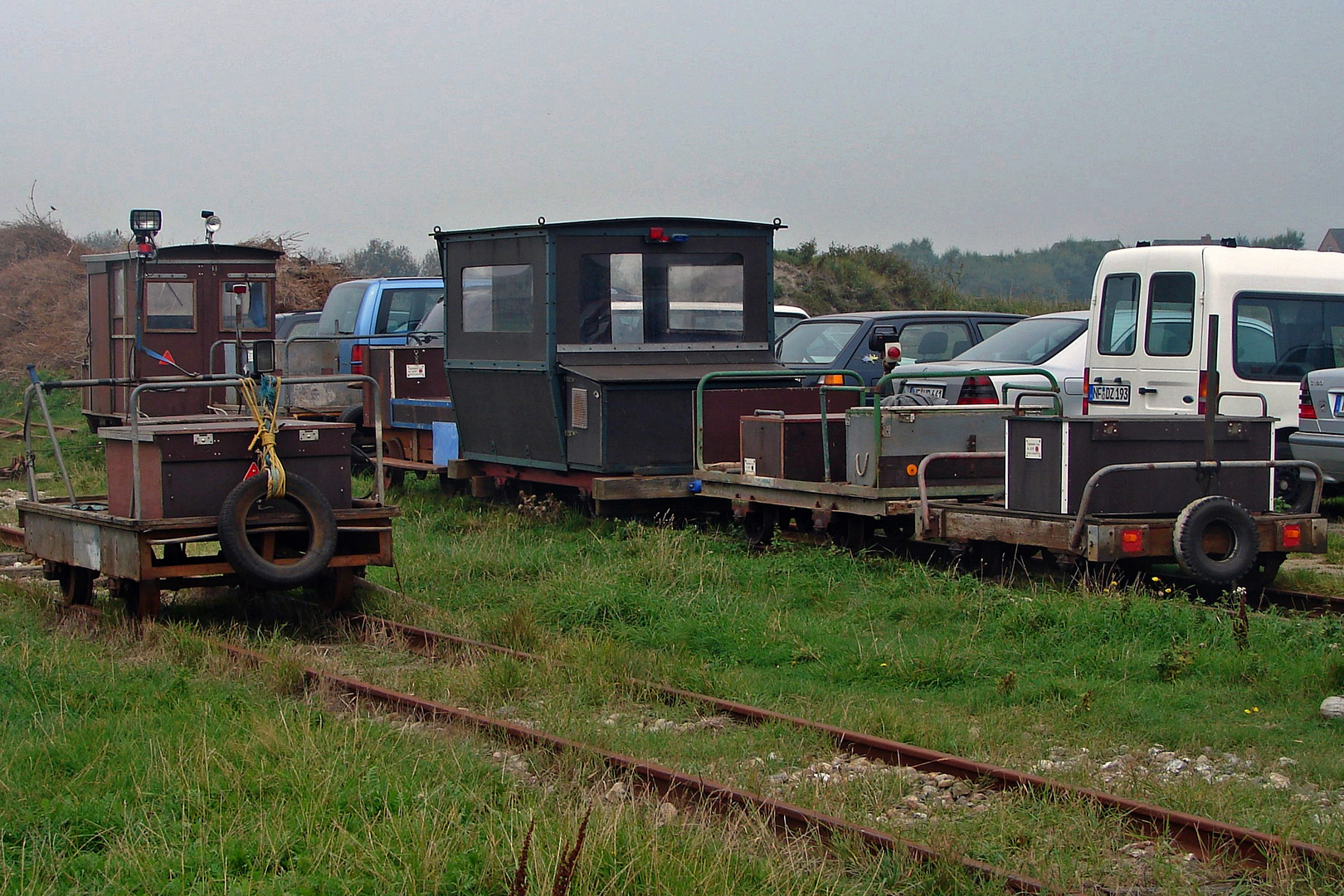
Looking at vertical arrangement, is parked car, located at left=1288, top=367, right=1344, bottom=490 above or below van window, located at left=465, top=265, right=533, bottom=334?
below

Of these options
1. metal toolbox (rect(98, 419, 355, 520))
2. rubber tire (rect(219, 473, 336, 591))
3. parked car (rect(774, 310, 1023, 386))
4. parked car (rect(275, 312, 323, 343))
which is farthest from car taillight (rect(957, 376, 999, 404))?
parked car (rect(275, 312, 323, 343))

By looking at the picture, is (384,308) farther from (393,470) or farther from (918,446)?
(918,446)

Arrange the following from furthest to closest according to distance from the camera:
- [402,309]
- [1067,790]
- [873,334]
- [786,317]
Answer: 1. [786,317]
2. [402,309]
3. [873,334]
4. [1067,790]

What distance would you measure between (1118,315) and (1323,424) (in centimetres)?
246

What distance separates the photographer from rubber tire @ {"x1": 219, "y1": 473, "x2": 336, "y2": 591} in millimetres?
8102

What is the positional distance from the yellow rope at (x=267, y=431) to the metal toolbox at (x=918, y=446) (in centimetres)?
413

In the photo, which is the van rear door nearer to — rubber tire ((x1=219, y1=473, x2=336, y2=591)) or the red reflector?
the red reflector

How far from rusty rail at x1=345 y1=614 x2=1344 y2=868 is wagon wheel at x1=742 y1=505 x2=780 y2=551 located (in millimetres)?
4532

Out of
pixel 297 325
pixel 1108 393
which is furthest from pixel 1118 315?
pixel 297 325

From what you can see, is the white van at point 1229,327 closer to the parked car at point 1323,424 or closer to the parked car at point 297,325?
the parked car at point 1323,424

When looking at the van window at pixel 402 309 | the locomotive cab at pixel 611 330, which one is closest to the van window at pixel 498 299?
the locomotive cab at pixel 611 330

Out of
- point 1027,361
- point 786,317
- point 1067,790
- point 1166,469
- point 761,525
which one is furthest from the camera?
point 786,317

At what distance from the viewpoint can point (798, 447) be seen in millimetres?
11211

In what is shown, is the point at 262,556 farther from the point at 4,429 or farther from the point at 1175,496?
the point at 4,429
